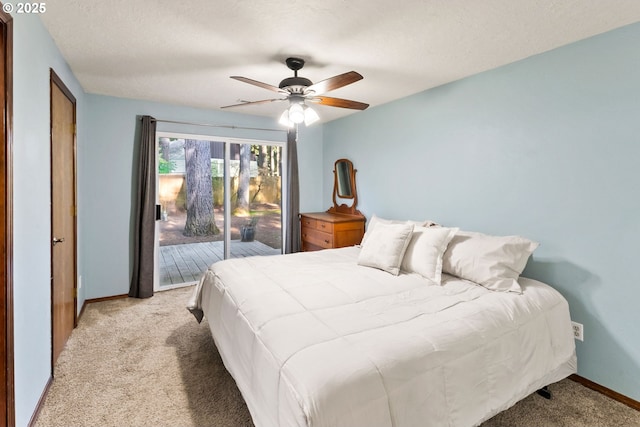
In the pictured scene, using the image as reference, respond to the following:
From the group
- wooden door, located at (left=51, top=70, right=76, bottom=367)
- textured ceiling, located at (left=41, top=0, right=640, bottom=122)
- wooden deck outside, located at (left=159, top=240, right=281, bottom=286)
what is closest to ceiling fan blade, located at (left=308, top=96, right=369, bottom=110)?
textured ceiling, located at (left=41, top=0, right=640, bottom=122)

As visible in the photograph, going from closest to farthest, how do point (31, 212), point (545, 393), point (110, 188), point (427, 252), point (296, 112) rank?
1. point (31, 212)
2. point (545, 393)
3. point (427, 252)
4. point (296, 112)
5. point (110, 188)

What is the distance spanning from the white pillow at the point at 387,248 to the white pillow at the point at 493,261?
39 centimetres

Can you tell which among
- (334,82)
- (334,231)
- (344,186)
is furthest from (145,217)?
(334,82)

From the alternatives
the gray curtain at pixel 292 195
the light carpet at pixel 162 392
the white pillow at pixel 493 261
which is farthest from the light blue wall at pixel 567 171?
the gray curtain at pixel 292 195

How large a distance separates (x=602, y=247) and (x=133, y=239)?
455cm

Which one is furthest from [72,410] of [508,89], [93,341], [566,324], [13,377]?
[508,89]

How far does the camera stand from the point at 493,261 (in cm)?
229

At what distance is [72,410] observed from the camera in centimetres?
194

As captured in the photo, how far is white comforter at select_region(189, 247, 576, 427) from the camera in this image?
4.13 ft

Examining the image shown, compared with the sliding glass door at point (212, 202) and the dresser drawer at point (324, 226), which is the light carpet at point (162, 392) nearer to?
the sliding glass door at point (212, 202)

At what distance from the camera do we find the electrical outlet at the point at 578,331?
225cm

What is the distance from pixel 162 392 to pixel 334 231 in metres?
2.54

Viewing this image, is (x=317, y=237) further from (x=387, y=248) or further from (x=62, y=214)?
(x=62, y=214)

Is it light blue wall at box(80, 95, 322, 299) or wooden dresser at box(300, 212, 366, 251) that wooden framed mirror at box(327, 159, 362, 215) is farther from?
light blue wall at box(80, 95, 322, 299)
